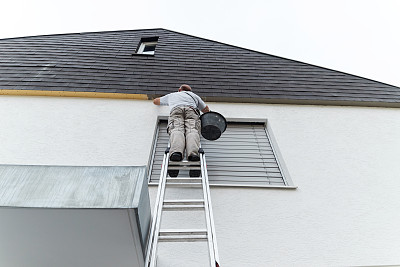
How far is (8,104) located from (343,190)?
5071 millimetres

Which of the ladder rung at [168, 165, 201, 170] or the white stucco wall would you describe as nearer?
the white stucco wall

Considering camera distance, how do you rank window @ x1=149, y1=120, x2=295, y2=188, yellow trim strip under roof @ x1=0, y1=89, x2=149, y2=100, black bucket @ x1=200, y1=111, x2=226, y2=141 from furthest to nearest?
1. yellow trim strip under roof @ x1=0, y1=89, x2=149, y2=100
2. window @ x1=149, y1=120, x2=295, y2=188
3. black bucket @ x1=200, y1=111, x2=226, y2=141

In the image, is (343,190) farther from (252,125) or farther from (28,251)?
(28,251)

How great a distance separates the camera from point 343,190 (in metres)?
3.32

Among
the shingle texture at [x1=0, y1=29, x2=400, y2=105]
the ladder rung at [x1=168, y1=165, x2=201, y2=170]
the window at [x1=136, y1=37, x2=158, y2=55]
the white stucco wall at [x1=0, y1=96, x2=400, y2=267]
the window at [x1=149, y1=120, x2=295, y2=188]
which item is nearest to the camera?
the white stucco wall at [x1=0, y1=96, x2=400, y2=267]

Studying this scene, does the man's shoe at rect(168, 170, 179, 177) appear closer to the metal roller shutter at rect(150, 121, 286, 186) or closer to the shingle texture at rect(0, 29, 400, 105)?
the metal roller shutter at rect(150, 121, 286, 186)

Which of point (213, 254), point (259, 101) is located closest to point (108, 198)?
point (213, 254)

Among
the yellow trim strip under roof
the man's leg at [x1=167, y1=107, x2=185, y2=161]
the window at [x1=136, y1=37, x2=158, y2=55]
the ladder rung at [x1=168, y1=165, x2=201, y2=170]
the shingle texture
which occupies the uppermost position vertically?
the window at [x1=136, y1=37, x2=158, y2=55]

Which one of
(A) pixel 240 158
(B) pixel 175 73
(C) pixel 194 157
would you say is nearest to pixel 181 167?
(C) pixel 194 157

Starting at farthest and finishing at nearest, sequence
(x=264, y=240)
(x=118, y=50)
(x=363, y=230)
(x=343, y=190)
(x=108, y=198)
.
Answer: (x=118, y=50)
(x=343, y=190)
(x=363, y=230)
(x=264, y=240)
(x=108, y=198)

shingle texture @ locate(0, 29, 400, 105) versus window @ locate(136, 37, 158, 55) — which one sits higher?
window @ locate(136, 37, 158, 55)

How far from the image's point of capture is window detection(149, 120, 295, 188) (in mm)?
3639

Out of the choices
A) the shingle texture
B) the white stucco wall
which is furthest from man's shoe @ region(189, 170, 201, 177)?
the shingle texture

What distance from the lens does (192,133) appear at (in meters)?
3.13
